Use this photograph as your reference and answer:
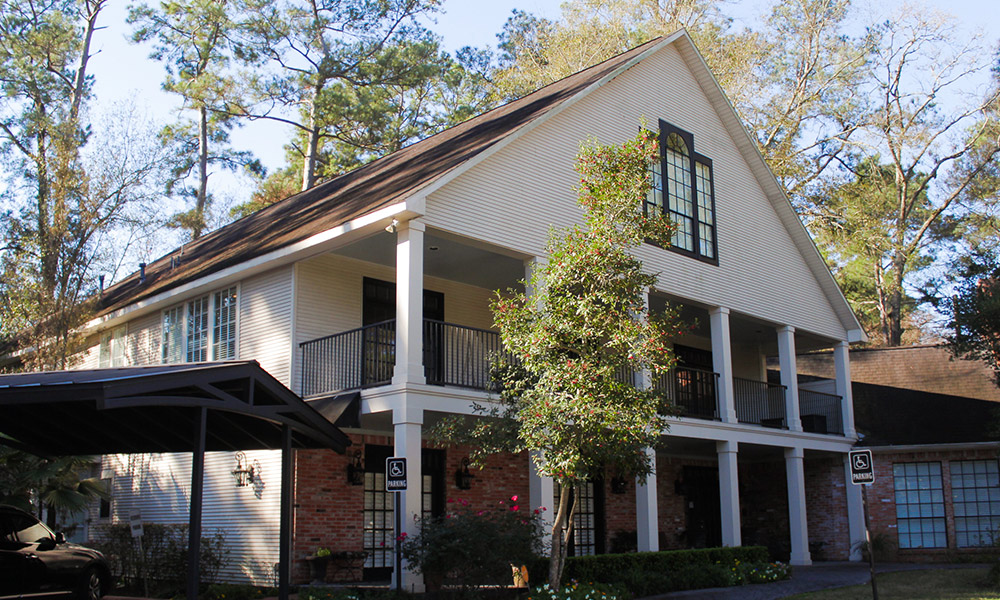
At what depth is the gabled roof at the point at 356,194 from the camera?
15898 millimetres

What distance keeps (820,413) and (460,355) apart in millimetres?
11642

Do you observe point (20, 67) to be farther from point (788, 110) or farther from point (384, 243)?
point (788, 110)

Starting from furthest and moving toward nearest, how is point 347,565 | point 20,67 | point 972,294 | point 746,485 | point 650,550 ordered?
point 20,67
point 746,485
point 972,294
point 650,550
point 347,565

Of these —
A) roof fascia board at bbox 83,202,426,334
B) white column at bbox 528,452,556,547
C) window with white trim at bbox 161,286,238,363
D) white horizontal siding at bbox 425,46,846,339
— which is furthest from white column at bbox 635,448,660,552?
window with white trim at bbox 161,286,238,363

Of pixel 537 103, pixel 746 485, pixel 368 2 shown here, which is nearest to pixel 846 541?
pixel 746 485

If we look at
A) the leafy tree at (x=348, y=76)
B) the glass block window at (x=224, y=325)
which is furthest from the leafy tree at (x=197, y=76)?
the glass block window at (x=224, y=325)

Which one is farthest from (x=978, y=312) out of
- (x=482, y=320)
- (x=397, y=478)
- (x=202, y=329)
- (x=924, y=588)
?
(x=202, y=329)

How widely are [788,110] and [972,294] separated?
1674 centimetres

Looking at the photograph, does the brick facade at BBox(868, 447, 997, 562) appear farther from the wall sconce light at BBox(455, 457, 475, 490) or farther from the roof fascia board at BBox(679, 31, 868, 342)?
the wall sconce light at BBox(455, 457, 475, 490)

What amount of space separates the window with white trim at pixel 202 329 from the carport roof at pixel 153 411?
501 centimetres

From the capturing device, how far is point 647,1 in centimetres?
3569

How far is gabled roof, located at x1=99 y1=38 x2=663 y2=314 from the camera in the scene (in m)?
15.9

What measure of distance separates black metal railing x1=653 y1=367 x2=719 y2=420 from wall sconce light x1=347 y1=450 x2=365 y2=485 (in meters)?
6.60

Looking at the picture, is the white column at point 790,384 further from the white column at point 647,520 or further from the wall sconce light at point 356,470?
the wall sconce light at point 356,470
